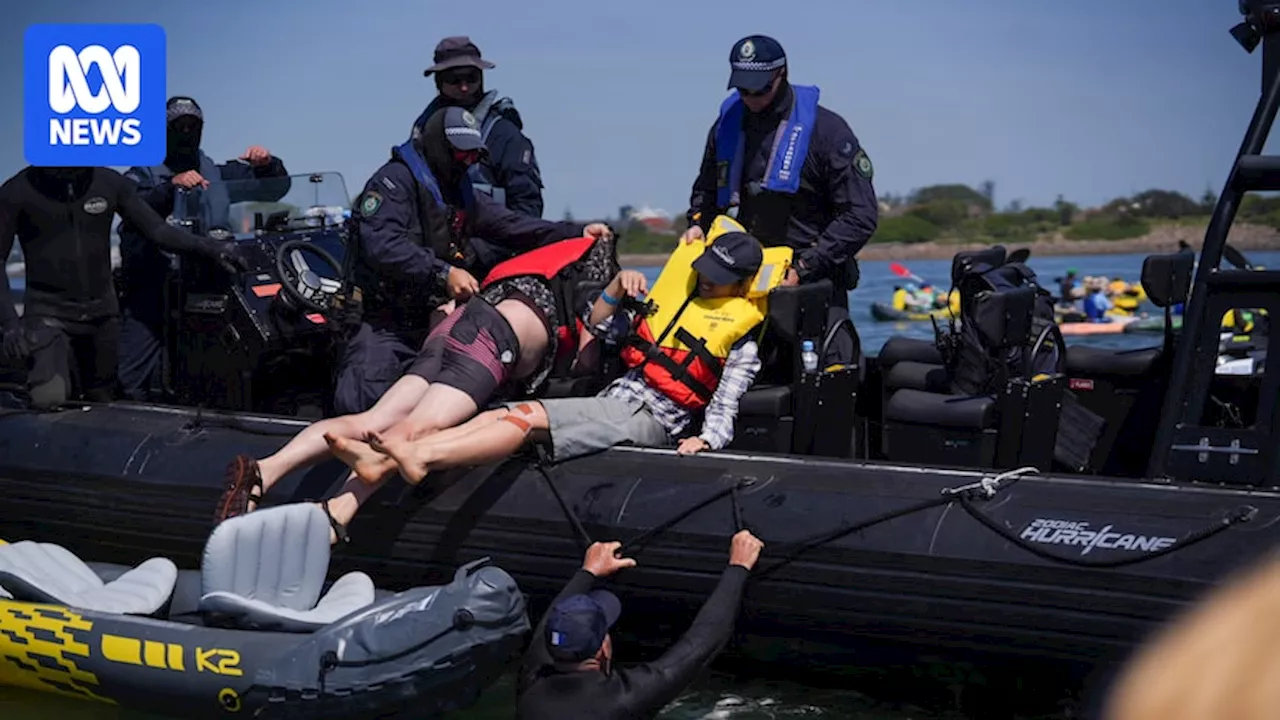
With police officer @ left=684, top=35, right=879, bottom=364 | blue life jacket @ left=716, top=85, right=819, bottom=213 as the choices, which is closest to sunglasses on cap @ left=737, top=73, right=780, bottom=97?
police officer @ left=684, top=35, right=879, bottom=364

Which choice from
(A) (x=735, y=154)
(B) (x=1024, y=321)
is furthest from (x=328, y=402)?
(B) (x=1024, y=321)

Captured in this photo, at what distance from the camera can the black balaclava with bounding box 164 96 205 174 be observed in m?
7.33

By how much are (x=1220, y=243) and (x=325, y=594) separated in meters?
3.18

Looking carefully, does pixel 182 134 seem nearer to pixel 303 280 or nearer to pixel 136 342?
pixel 136 342

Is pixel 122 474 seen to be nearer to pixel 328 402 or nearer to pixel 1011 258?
pixel 328 402

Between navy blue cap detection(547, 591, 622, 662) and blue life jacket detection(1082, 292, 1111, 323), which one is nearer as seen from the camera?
navy blue cap detection(547, 591, 622, 662)

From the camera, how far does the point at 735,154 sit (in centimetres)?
590

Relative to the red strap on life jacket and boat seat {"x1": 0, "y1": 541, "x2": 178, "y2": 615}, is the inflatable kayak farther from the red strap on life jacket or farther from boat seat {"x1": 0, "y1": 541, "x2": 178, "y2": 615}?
the red strap on life jacket

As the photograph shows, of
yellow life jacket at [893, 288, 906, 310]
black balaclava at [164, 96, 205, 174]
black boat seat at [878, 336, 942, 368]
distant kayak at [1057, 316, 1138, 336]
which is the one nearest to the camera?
black boat seat at [878, 336, 942, 368]

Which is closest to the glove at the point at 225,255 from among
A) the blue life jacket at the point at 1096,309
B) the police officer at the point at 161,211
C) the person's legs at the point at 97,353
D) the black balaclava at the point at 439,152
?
the police officer at the point at 161,211

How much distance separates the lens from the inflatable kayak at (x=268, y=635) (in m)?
4.67

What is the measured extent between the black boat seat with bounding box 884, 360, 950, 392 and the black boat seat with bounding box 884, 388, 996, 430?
0.31m

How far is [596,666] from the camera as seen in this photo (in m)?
4.36

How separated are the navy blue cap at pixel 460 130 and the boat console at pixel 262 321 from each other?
2.98 ft
